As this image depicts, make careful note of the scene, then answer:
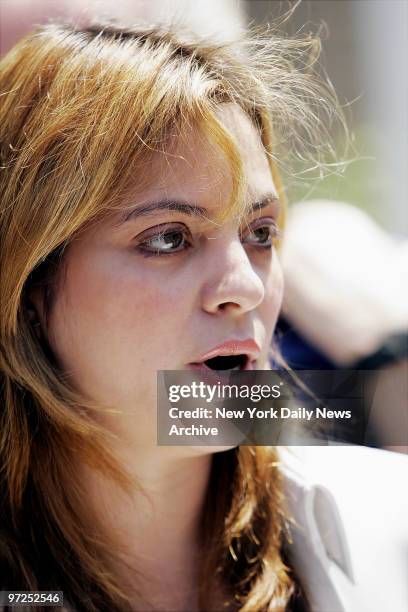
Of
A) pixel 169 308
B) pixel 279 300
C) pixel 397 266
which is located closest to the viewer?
pixel 169 308

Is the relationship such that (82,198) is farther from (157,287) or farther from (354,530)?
(354,530)

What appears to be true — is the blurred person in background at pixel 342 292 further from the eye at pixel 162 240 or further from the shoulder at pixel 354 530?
the eye at pixel 162 240

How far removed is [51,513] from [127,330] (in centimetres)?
23

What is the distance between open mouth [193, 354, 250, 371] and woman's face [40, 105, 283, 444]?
0.01 meters

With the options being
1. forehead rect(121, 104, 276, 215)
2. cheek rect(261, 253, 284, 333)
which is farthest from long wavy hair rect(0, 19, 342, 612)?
cheek rect(261, 253, 284, 333)

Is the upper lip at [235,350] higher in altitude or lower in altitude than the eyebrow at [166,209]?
lower

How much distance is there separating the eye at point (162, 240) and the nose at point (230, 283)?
34mm

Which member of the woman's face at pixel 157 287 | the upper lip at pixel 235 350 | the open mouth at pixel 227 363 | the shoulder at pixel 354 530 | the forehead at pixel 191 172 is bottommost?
the shoulder at pixel 354 530

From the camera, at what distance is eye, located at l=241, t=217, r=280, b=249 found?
733mm

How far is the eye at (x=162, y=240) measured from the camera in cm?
68

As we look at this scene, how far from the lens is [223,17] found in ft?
2.84

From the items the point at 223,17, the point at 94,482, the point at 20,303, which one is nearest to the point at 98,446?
the point at 94,482

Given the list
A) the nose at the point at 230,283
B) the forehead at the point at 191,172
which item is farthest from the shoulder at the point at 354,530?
the forehead at the point at 191,172

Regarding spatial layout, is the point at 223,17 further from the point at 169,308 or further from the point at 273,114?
the point at 169,308
